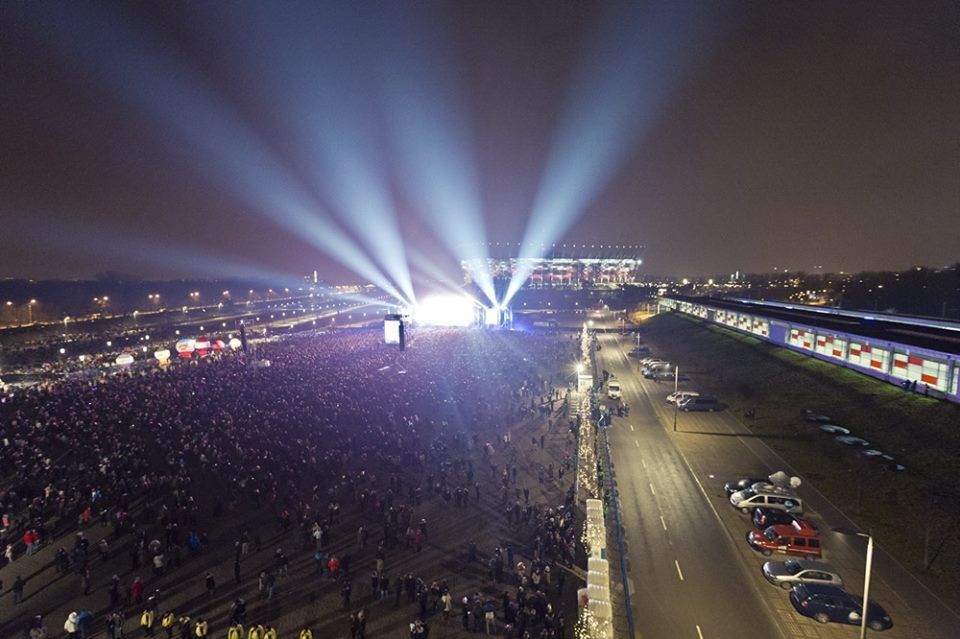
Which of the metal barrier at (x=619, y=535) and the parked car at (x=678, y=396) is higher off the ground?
the parked car at (x=678, y=396)

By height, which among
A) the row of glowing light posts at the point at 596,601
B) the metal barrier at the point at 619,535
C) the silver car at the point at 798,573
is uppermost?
the row of glowing light posts at the point at 596,601

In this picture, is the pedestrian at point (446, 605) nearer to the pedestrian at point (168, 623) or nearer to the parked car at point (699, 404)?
the pedestrian at point (168, 623)

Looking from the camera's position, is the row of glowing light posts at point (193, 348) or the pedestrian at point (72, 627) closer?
the pedestrian at point (72, 627)

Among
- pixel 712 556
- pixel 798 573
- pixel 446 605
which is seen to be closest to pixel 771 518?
pixel 712 556

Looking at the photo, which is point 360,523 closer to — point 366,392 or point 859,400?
point 366,392

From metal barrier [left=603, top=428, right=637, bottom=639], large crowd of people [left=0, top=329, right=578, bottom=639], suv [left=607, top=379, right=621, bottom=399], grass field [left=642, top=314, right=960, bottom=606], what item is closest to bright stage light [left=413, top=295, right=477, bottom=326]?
grass field [left=642, top=314, right=960, bottom=606]

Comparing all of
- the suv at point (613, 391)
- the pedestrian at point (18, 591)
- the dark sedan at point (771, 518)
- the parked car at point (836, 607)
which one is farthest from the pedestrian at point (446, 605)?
the suv at point (613, 391)

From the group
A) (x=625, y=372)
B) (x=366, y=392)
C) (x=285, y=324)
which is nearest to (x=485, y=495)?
(x=366, y=392)

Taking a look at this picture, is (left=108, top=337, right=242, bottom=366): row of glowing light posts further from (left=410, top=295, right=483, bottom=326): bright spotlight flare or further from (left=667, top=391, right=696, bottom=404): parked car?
(left=667, top=391, right=696, bottom=404): parked car

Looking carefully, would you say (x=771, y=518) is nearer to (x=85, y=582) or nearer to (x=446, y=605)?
(x=446, y=605)
